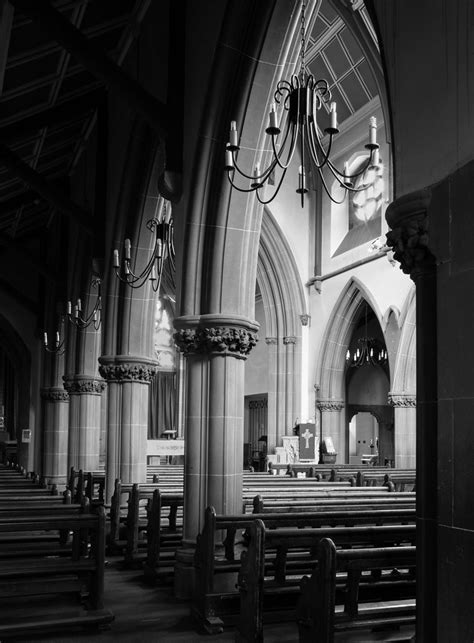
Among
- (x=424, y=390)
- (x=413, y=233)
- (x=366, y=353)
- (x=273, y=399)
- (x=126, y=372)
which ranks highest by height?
(x=366, y=353)

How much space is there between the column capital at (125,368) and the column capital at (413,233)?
7.69 meters

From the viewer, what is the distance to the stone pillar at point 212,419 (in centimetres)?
737

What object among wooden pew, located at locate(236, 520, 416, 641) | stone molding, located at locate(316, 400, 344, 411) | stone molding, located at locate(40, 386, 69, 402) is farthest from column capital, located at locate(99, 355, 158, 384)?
stone molding, located at locate(316, 400, 344, 411)

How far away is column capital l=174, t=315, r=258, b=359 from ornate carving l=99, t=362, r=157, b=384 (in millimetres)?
3704

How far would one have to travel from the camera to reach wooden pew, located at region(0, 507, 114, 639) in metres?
5.56

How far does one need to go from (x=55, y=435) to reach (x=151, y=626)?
1285 cm

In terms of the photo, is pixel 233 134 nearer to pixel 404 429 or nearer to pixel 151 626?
pixel 151 626

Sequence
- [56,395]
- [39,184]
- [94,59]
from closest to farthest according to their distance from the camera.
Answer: [94,59]
[39,184]
[56,395]

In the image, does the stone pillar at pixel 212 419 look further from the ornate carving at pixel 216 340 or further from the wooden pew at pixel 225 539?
the wooden pew at pixel 225 539

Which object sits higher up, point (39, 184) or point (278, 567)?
point (39, 184)

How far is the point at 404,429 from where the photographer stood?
58.2 feet

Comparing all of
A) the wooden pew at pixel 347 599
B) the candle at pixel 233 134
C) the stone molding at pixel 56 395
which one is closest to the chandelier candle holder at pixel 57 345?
the stone molding at pixel 56 395

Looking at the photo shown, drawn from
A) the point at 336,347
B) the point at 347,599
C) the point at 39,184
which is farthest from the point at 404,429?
the point at 347,599

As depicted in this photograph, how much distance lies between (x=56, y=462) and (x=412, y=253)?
15714 mm
